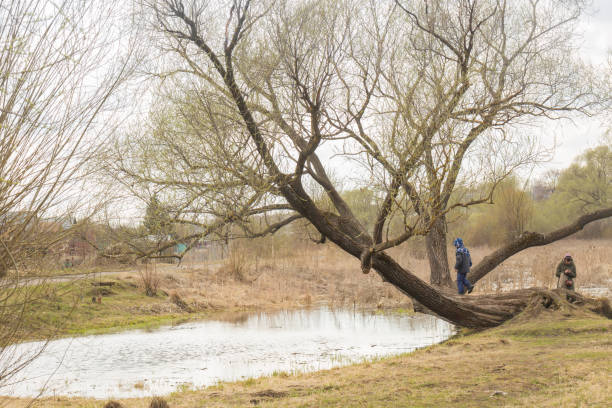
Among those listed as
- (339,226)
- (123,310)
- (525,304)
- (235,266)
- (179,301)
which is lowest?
(123,310)

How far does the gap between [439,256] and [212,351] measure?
563 centimetres

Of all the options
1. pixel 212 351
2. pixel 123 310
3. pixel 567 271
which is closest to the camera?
pixel 212 351

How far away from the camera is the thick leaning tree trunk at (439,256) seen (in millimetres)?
13281

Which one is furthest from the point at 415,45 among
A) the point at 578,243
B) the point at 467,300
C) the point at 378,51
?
the point at 578,243

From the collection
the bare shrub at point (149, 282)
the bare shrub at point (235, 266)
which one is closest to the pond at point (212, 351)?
the bare shrub at point (149, 282)

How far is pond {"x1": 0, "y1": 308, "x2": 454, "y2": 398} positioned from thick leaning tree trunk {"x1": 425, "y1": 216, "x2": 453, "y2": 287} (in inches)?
50.5

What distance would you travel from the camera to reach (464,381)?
6906 mm

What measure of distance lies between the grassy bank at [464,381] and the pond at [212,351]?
51.3 inches

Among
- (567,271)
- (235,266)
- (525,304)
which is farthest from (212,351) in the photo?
(235,266)

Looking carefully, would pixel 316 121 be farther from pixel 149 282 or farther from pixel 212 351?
pixel 149 282

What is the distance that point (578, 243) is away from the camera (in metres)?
33.4

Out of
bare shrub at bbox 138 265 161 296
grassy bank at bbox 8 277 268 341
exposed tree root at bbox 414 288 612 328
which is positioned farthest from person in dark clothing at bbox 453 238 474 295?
bare shrub at bbox 138 265 161 296

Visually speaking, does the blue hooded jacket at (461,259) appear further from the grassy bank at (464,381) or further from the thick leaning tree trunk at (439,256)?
the grassy bank at (464,381)

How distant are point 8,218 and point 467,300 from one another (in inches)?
383
